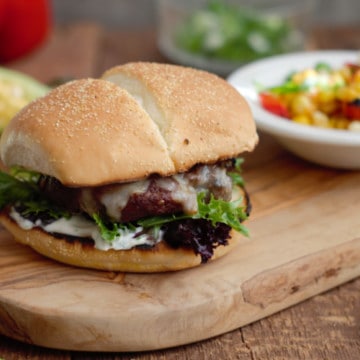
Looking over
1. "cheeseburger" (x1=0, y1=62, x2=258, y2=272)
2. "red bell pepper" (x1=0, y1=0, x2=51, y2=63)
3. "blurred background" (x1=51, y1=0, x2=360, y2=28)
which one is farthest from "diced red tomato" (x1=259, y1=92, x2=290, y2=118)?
"blurred background" (x1=51, y1=0, x2=360, y2=28)

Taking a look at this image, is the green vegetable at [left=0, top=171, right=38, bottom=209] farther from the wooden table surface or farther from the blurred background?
the blurred background

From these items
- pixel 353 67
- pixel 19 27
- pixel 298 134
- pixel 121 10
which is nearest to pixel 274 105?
pixel 298 134

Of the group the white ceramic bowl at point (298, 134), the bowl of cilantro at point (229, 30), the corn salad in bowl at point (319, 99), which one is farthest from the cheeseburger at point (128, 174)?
the bowl of cilantro at point (229, 30)

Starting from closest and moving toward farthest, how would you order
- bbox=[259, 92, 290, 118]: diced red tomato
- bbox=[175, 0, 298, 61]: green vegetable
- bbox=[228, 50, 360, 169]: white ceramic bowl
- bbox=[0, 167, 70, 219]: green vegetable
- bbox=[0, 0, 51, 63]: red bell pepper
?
bbox=[0, 167, 70, 219]: green vegetable → bbox=[228, 50, 360, 169]: white ceramic bowl → bbox=[259, 92, 290, 118]: diced red tomato → bbox=[175, 0, 298, 61]: green vegetable → bbox=[0, 0, 51, 63]: red bell pepper

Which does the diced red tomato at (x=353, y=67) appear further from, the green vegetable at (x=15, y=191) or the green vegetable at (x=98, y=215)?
the green vegetable at (x=15, y=191)

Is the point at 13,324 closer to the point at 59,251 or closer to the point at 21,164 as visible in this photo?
the point at 59,251

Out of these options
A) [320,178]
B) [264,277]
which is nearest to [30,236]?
[264,277]
